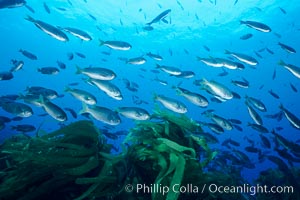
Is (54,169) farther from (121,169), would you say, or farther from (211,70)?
(211,70)

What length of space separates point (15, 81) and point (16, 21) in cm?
4909

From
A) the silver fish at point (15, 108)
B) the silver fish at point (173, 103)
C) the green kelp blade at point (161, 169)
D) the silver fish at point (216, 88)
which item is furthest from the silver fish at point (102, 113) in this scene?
the green kelp blade at point (161, 169)

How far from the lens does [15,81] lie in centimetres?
9594

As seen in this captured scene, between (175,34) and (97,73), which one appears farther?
(175,34)

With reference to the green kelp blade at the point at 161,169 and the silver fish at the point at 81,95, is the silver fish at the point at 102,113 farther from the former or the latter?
the green kelp blade at the point at 161,169

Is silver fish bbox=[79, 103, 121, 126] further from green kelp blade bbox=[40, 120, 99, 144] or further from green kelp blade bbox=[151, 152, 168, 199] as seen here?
green kelp blade bbox=[151, 152, 168, 199]

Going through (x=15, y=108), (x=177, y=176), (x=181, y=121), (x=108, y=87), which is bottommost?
(x=15, y=108)

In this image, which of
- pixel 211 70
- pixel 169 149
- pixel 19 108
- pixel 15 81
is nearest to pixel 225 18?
pixel 211 70

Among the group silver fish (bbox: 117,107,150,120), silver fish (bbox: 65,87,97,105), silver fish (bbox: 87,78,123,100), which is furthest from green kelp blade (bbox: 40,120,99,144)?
silver fish (bbox: 65,87,97,105)

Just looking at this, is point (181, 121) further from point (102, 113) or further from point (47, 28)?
point (47, 28)

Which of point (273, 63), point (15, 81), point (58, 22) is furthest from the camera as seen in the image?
point (15, 81)

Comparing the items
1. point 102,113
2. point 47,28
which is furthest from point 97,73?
point 47,28

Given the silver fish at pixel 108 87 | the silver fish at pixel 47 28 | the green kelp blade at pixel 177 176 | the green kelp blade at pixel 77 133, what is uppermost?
the green kelp blade at pixel 177 176

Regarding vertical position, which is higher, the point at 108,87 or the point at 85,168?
the point at 85,168
